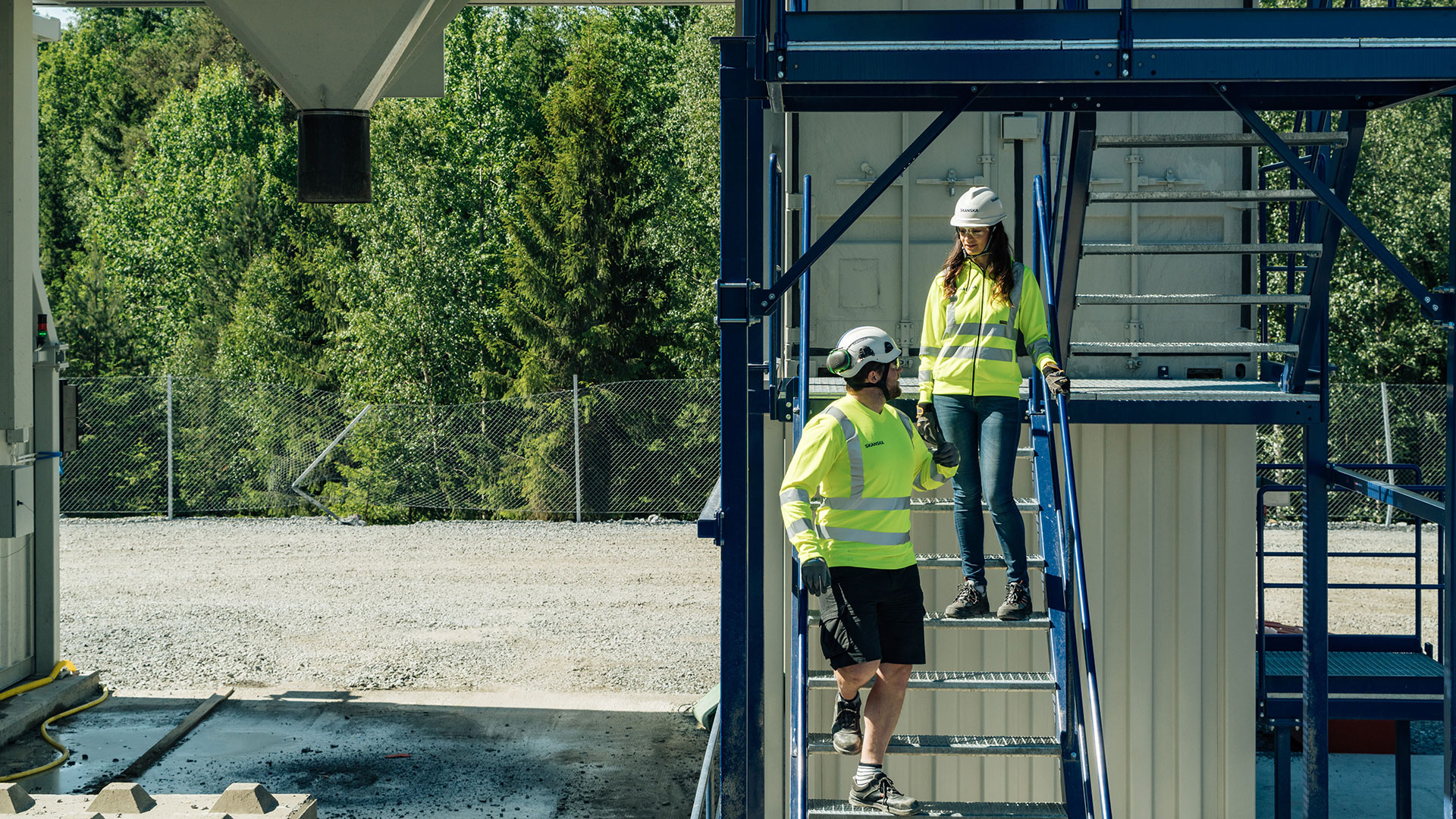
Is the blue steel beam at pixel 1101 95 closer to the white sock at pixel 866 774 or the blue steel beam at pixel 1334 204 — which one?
the blue steel beam at pixel 1334 204

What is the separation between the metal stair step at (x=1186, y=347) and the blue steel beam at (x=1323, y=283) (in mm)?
91

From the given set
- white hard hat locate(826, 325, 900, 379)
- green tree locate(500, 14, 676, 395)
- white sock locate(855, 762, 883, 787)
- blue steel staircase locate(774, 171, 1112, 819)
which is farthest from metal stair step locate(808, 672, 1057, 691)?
green tree locate(500, 14, 676, 395)

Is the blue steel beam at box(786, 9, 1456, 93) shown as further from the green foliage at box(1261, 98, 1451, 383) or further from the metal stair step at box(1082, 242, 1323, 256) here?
the green foliage at box(1261, 98, 1451, 383)

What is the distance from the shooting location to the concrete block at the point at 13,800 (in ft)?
16.4

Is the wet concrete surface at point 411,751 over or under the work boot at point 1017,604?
under

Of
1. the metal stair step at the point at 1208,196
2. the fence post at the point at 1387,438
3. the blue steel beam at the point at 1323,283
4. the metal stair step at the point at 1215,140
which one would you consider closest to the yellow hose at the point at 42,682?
the metal stair step at the point at 1208,196

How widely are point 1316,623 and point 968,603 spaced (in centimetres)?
221

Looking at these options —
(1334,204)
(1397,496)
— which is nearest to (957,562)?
(1334,204)

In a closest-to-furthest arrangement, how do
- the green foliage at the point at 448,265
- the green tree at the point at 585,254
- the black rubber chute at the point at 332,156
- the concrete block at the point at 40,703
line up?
the black rubber chute at the point at 332,156 < the concrete block at the point at 40,703 < the green foliage at the point at 448,265 < the green tree at the point at 585,254

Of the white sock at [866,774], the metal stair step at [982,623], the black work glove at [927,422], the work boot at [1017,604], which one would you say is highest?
the black work glove at [927,422]

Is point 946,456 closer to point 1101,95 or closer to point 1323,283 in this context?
point 1101,95

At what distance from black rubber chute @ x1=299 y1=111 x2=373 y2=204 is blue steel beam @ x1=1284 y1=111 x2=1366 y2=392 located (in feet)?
17.1

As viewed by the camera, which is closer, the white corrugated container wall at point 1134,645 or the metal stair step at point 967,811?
the metal stair step at point 967,811

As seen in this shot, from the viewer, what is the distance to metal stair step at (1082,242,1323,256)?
661 centimetres
